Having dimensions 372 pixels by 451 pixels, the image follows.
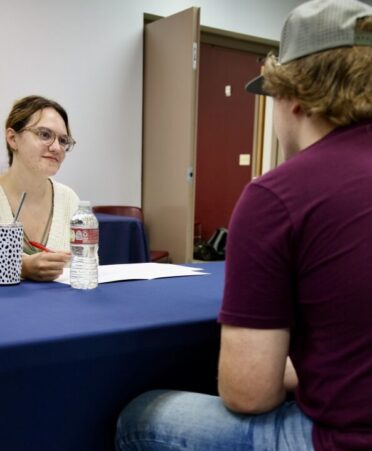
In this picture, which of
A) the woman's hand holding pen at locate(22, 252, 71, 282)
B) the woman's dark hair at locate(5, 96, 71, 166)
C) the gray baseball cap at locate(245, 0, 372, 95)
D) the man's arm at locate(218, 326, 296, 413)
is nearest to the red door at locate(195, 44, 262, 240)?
the woman's dark hair at locate(5, 96, 71, 166)

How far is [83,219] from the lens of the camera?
1149mm

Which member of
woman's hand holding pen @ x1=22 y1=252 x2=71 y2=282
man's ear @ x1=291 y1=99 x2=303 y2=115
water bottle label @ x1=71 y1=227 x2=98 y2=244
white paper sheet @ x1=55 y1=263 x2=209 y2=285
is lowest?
white paper sheet @ x1=55 y1=263 x2=209 y2=285

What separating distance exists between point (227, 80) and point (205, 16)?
132cm

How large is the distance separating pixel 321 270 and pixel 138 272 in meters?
0.65

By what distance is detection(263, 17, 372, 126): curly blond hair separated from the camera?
0.70 metres

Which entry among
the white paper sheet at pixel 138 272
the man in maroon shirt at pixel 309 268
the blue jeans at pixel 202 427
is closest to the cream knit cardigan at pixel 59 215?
the white paper sheet at pixel 138 272

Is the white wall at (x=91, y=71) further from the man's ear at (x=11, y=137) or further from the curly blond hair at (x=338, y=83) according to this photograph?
the curly blond hair at (x=338, y=83)

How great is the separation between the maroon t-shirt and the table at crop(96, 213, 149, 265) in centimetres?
207

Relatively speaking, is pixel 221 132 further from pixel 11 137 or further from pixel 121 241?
pixel 11 137

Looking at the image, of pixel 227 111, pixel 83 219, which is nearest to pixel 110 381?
pixel 83 219

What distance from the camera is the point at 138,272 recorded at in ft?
3.98

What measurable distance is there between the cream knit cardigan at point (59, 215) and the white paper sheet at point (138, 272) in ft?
1.26

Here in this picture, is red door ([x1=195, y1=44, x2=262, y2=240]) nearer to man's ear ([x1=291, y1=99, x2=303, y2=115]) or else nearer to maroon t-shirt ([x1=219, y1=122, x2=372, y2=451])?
man's ear ([x1=291, y1=99, x2=303, y2=115])

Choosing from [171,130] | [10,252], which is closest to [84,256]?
[10,252]
